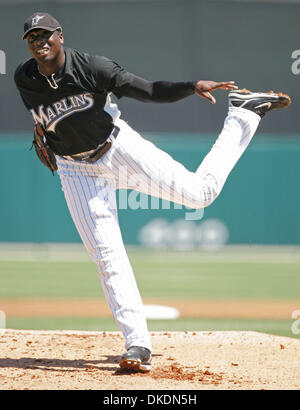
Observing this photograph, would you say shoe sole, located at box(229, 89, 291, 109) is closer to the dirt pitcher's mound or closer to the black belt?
the black belt

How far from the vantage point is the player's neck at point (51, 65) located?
9.79 ft

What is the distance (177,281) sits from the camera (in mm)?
8523

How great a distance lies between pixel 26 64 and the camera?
10.3 ft

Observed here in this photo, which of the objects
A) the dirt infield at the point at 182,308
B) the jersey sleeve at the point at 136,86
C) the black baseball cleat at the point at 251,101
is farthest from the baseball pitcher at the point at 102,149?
the dirt infield at the point at 182,308

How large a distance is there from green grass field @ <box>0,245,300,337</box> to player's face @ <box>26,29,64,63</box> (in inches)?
106

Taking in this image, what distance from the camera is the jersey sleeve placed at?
296cm

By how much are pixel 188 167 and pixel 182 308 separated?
6.23m

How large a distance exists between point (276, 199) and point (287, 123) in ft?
9.71

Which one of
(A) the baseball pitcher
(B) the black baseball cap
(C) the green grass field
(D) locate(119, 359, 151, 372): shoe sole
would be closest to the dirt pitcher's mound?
(D) locate(119, 359, 151, 372): shoe sole

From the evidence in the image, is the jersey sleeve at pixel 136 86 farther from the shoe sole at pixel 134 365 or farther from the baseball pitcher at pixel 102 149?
the shoe sole at pixel 134 365

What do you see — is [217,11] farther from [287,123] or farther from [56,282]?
[56,282]

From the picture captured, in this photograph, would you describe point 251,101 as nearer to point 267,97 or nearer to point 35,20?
point 267,97

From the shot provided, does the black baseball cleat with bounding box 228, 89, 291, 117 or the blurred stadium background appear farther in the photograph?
the blurred stadium background

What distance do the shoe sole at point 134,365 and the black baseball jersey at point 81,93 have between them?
3.18ft
